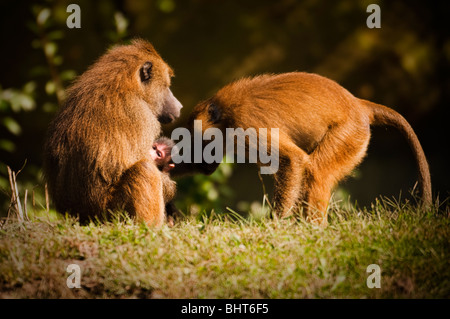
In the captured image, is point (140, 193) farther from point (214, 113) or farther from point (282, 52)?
point (282, 52)

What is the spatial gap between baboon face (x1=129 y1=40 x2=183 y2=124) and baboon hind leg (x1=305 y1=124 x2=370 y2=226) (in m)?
1.29

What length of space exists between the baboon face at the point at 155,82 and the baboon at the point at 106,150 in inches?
2.1

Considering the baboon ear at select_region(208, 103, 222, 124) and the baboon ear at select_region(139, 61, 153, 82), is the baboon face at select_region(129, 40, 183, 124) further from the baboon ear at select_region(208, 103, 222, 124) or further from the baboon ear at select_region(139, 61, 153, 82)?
the baboon ear at select_region(208, 103, 222, 124)

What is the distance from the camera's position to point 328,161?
4340mm

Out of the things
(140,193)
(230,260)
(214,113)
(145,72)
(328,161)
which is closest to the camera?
(230,260)

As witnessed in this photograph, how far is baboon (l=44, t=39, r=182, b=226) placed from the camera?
3861 millimetres

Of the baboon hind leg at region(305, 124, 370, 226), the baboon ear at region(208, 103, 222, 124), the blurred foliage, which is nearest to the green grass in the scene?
the baboon hind leg at region(305, 124, 370, 226)

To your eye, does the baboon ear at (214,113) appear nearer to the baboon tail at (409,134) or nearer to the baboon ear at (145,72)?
the baboon ear at (145,72)

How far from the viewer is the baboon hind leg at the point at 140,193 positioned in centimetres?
382

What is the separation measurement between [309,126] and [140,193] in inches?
62.8

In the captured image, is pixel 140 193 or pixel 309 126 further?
pixel 309 126

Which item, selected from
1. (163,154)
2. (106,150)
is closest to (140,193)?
(106,150)

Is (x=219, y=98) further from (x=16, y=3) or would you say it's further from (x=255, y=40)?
(x=16, y=3)

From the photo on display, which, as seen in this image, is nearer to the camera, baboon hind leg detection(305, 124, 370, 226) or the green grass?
the green grass
